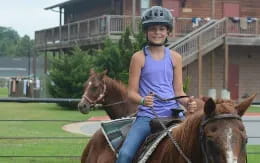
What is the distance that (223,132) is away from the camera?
12.4 ft

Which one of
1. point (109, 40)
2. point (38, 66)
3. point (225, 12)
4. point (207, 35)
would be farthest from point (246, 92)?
point (38, 66)

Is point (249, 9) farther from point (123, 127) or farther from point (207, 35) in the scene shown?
point (123, 127)

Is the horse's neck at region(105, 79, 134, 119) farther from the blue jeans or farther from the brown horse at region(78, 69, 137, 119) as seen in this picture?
the blue jeans

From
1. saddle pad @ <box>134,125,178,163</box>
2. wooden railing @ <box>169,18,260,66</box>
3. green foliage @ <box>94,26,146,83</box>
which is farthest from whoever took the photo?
wooden railing @ <box>169,18,260,66</box>

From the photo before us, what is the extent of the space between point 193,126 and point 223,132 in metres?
0.44

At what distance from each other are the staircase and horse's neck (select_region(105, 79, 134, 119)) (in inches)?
723

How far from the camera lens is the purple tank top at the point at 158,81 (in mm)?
5121

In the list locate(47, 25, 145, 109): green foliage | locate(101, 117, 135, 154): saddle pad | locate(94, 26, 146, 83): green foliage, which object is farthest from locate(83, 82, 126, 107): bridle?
locate(94, 26, 146, 83): green foliage

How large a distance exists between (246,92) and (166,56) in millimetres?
37475

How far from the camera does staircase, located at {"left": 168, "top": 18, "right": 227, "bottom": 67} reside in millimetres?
32219

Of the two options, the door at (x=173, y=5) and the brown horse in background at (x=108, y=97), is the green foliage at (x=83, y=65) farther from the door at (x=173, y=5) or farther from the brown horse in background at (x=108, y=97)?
the brown horse in background at (x=108, y=97)

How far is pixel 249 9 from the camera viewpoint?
145 feet

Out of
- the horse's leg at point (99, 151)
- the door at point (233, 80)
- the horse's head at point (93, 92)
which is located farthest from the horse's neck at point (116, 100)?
the door at point (233, 80)

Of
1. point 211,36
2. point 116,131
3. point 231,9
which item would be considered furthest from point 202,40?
point 116,131
